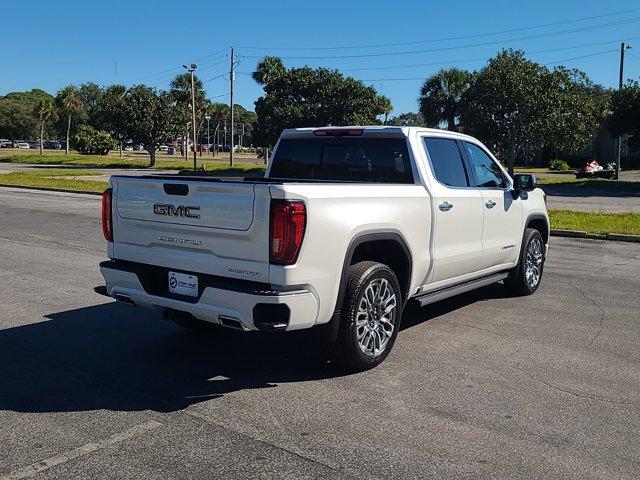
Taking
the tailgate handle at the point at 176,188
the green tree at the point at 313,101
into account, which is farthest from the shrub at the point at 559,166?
the tailgate handle at the point at 176,188

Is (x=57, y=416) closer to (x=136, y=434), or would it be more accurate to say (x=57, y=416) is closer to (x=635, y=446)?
(x=136, y=434)

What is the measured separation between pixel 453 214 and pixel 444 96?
133 feet

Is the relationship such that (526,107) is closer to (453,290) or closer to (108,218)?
(453,290)

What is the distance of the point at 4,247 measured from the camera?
11.6 m

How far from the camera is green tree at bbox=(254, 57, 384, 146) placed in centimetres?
4284

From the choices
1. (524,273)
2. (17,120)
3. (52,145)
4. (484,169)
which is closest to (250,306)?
(484,169)

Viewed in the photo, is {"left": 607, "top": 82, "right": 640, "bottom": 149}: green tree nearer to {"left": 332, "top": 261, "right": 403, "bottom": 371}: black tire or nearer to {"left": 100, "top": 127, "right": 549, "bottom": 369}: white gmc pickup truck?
{"left": 100, "top": 127, "right": 549, "bottom": 369}: white gmc pickup truck

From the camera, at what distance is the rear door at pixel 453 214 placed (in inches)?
234

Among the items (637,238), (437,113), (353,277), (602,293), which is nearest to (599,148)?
(437,113)

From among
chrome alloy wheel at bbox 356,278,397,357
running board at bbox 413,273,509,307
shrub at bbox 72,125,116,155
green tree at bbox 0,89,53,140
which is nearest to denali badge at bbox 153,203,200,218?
chrome alloy wheel at bbox 356,278,397,357

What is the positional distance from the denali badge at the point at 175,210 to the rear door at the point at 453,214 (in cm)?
219

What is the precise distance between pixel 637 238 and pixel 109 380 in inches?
469

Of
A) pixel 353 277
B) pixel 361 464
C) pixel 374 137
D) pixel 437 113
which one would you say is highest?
pixel 437 113

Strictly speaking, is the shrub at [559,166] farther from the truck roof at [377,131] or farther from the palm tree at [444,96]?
the truck roof at [377,131]
